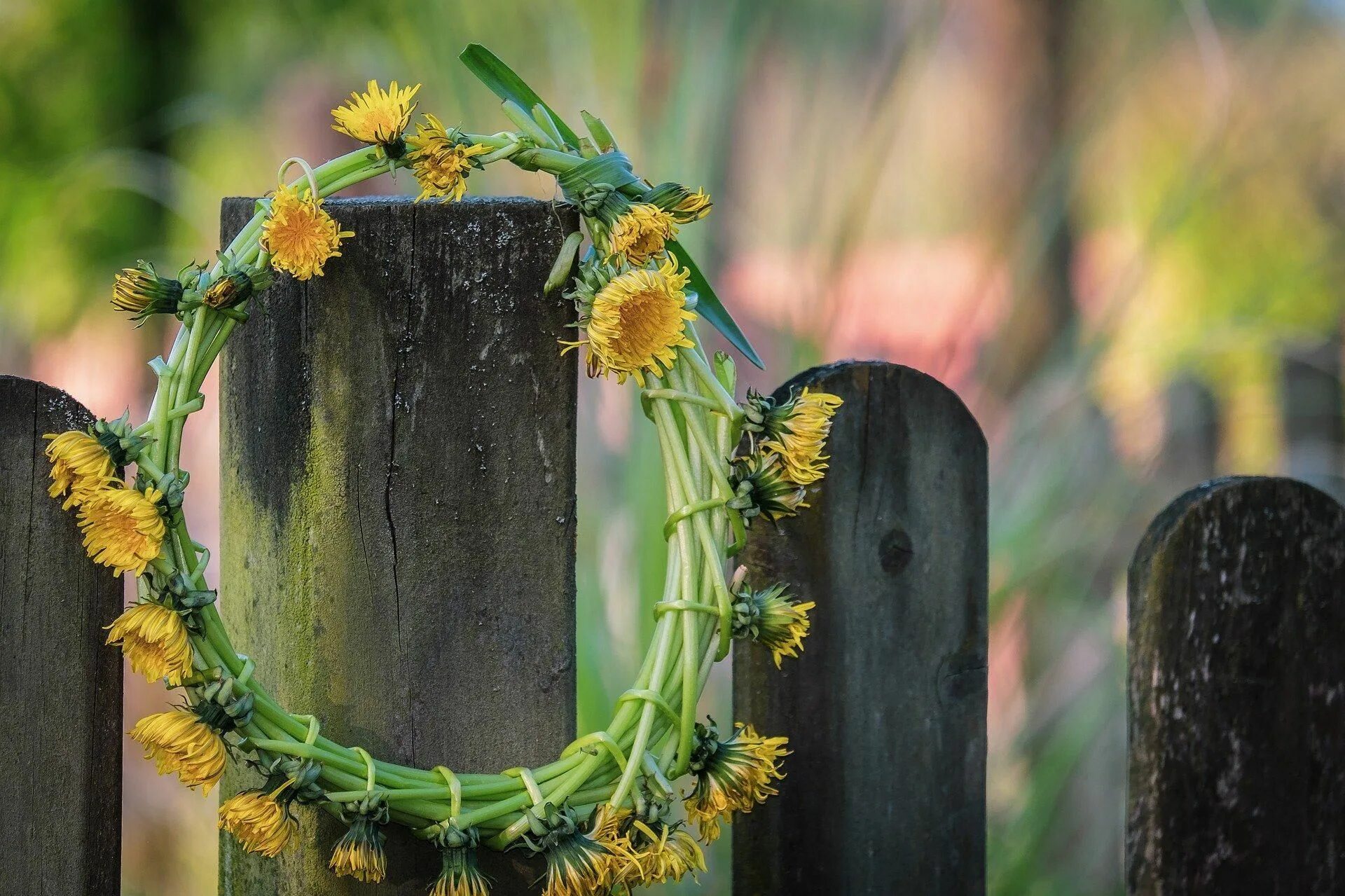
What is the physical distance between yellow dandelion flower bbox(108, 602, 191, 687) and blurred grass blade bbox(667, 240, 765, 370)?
0.37m

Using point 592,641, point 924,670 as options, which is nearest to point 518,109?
point 924,670

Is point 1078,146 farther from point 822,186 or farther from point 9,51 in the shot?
point 9,51

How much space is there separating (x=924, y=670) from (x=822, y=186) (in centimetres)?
109

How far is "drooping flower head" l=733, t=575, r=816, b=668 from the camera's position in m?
0.75

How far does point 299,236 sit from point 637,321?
191mm

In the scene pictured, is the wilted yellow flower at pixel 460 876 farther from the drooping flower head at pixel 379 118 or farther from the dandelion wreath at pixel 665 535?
the drooping flower head at pixel 379 118

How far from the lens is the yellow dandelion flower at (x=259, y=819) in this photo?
711 mm

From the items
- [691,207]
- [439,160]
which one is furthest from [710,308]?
[439,160]

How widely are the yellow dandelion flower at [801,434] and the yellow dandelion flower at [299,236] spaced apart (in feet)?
0.88

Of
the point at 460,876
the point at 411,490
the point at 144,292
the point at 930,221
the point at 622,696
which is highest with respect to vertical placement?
the point at 930,221

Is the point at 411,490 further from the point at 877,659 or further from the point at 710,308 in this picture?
the point at 877,659

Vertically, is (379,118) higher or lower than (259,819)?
higher

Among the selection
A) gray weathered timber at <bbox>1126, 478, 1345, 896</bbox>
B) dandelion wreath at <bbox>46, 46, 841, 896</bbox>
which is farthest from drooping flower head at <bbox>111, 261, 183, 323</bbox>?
gray weathered timber at <bbox>1126, 478, 1345, 896</bbox>

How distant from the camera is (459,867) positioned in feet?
2.39
